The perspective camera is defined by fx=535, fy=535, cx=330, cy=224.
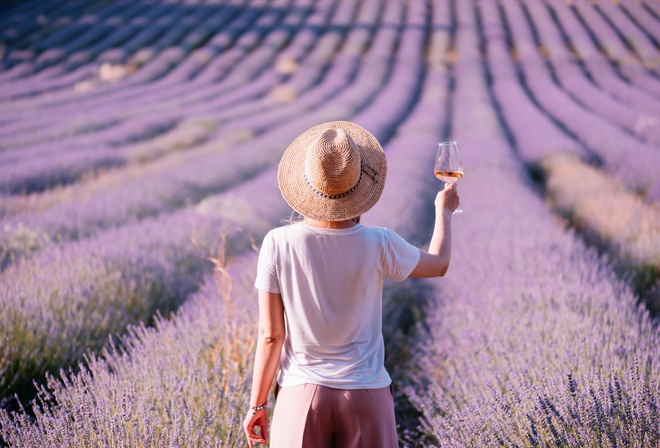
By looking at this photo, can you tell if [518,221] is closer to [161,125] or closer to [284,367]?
[284,367]

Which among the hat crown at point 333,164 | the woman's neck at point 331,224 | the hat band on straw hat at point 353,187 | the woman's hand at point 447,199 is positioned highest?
the hat crown at point 333,164

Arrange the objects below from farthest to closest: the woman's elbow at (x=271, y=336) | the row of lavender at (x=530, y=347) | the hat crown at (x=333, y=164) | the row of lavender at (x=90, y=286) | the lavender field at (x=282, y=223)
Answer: the row of lavender at (x=90, y=286) < the lavender field at (x=282, y=223) < the row of lavender at (x=530, y=347) < the woman's elbow at (x=271, y=336) < the hat crown at (x=333, y=164)

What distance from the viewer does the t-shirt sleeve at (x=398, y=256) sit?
129 cm

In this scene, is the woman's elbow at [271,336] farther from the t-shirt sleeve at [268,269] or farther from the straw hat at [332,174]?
the straw hat at [332,174]

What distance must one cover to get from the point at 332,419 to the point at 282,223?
272 cm

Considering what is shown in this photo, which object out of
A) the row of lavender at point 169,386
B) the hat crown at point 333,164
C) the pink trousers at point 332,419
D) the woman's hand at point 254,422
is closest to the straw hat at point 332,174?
the hat crown at point 333,164

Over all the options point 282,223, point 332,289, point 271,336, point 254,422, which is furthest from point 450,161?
point 282,223

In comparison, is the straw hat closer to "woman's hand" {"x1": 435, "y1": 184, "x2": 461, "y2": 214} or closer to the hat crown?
the hat crown

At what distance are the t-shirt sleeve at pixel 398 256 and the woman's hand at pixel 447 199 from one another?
163mm

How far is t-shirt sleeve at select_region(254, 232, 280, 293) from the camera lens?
1273 millimetres

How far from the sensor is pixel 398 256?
1.28 meters

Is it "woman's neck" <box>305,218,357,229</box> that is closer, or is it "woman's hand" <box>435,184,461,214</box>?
"woman's neck" <box>305,218,357,229</box>

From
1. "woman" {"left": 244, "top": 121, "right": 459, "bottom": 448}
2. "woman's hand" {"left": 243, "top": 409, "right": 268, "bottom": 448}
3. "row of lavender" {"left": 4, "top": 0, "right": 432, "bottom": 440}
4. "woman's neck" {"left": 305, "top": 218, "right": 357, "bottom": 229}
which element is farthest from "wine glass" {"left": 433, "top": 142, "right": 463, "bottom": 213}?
"row of lavender" {"left": 4, "top": 0, "right": 432, "bottom": 440}

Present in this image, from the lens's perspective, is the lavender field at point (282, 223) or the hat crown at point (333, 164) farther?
the lavender field at point (282, 223)
